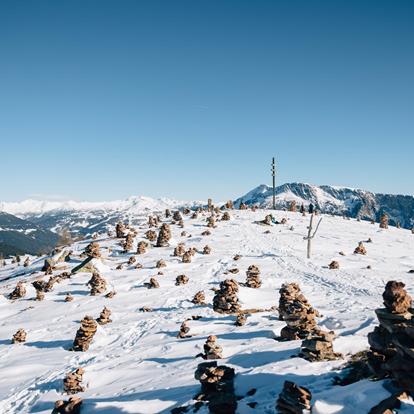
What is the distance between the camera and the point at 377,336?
9914mm

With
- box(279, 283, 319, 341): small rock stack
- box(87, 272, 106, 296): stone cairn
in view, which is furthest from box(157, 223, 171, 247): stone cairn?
box(279, 283, 319, 341): small rock stack

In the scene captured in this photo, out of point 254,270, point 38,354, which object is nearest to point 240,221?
Answer: point 254,270

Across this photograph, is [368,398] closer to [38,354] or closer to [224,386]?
[224,386]

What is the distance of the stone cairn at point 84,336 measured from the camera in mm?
18094

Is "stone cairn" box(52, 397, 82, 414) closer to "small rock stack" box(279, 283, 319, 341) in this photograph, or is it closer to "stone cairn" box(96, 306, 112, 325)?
"small rock stack" box(279, 283, 319, 341)

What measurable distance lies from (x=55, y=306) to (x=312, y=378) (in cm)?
2237

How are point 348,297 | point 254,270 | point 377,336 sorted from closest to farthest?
point 377,336, point 348,297, point 254,270

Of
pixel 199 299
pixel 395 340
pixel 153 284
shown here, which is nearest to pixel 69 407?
A: pixel 395 340

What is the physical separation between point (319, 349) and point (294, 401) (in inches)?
149

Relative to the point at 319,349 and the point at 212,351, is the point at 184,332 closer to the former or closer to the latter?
the point at 212,351

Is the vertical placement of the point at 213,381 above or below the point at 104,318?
above

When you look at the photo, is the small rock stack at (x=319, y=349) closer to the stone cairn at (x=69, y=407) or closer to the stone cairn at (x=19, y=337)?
the stone cairn at (x=69, y=407)

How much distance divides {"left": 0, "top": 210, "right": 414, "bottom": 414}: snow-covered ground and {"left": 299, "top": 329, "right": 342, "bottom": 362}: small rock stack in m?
0.38

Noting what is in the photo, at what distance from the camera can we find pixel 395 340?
28.4ft
